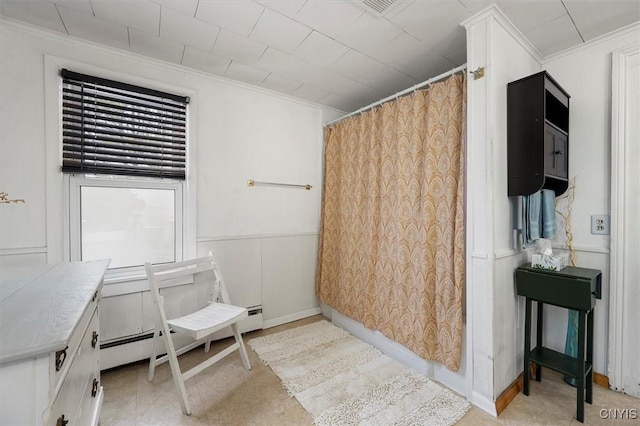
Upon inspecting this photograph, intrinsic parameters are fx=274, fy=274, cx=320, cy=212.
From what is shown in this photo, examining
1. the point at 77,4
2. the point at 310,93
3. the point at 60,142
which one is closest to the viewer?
the point at 77,4

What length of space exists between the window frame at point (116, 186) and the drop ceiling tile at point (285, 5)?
1458 mm

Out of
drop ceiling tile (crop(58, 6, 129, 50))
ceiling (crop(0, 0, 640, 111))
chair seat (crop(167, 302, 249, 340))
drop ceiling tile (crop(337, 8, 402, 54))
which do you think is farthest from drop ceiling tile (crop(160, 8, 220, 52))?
chair seat (crop(167, 302, 249, 340))

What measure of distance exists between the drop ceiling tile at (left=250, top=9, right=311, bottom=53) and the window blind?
86 centimetres

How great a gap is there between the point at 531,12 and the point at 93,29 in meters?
2.69

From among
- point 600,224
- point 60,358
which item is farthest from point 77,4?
point 600,224

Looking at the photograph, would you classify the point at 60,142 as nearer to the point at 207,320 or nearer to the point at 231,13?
the point at 231,13

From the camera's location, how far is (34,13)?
1.62 m

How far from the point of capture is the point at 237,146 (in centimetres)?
253

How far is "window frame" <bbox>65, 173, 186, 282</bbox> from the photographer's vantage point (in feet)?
6.21

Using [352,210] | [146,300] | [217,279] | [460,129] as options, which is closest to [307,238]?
[352,210]

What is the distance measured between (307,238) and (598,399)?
2.46 m

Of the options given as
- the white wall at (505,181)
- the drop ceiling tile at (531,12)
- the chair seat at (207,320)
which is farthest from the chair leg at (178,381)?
the drop ceiling tile at (531,12)

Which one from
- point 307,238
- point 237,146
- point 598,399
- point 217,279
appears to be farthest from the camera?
point 307,238

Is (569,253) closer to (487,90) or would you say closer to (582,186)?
(582,186)
